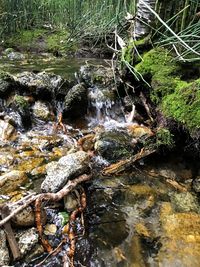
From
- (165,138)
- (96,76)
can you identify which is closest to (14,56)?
(96,76)

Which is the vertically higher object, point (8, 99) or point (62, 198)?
point (62, 198)

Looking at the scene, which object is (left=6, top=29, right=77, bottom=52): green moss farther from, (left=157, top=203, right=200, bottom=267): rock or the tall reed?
(left=157, top=203, right=200, bottom=267): rock

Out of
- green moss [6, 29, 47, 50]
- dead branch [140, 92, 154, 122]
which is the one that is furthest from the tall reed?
dead branch [140, 92, 154, 122]

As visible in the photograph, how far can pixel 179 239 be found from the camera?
2.50 m

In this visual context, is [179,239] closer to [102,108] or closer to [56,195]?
[56,195]

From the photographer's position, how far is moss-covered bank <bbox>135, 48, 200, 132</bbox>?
316 cm

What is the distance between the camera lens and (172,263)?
2264 mm

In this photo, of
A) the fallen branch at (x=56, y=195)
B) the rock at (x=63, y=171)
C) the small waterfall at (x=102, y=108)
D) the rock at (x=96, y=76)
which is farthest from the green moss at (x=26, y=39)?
the fallen branch at (x=56, y=195)

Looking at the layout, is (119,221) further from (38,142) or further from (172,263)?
(38,142)

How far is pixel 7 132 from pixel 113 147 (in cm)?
163

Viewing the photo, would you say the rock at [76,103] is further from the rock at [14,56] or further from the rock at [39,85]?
the rock at [14,56]

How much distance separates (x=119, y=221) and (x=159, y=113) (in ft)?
5.38

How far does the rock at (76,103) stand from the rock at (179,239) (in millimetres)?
2577

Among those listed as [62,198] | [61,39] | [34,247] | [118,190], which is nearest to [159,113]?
[118,190]
